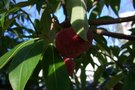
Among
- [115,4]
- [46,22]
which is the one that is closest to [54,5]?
[46,22]

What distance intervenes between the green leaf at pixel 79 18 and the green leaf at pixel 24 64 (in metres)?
0.14

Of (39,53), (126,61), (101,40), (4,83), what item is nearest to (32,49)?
(39,53)

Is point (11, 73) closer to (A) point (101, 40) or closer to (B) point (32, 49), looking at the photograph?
(B) point (32, 49)

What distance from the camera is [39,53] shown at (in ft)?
2.75

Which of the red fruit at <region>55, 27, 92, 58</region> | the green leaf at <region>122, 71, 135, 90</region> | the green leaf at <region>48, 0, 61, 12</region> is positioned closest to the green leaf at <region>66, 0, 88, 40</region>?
the red fruit at <region>55, 27, 92, 58</region>

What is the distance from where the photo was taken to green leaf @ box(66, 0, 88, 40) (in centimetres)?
68

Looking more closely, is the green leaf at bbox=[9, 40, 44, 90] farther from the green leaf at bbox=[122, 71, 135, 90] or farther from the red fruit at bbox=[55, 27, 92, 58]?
the green leaf at bbox=[122, 71, 135, 90]

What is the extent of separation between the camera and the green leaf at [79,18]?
0.68 metres

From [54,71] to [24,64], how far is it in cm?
8

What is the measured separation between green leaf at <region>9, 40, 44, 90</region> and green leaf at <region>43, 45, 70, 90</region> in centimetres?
3

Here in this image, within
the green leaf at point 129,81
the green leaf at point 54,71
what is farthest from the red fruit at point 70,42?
the green leaf at point 129,81

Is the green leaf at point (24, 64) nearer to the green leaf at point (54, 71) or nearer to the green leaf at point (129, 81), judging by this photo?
the green leaf at point (54, 71)

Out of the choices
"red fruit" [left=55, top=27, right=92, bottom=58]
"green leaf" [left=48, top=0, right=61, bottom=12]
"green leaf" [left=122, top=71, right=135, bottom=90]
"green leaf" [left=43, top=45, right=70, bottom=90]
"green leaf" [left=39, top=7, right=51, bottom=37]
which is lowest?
"green leaf" [left=122, top=71, right=135, bottom=90]

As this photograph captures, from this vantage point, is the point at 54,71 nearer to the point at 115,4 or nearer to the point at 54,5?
the point at 54,5
